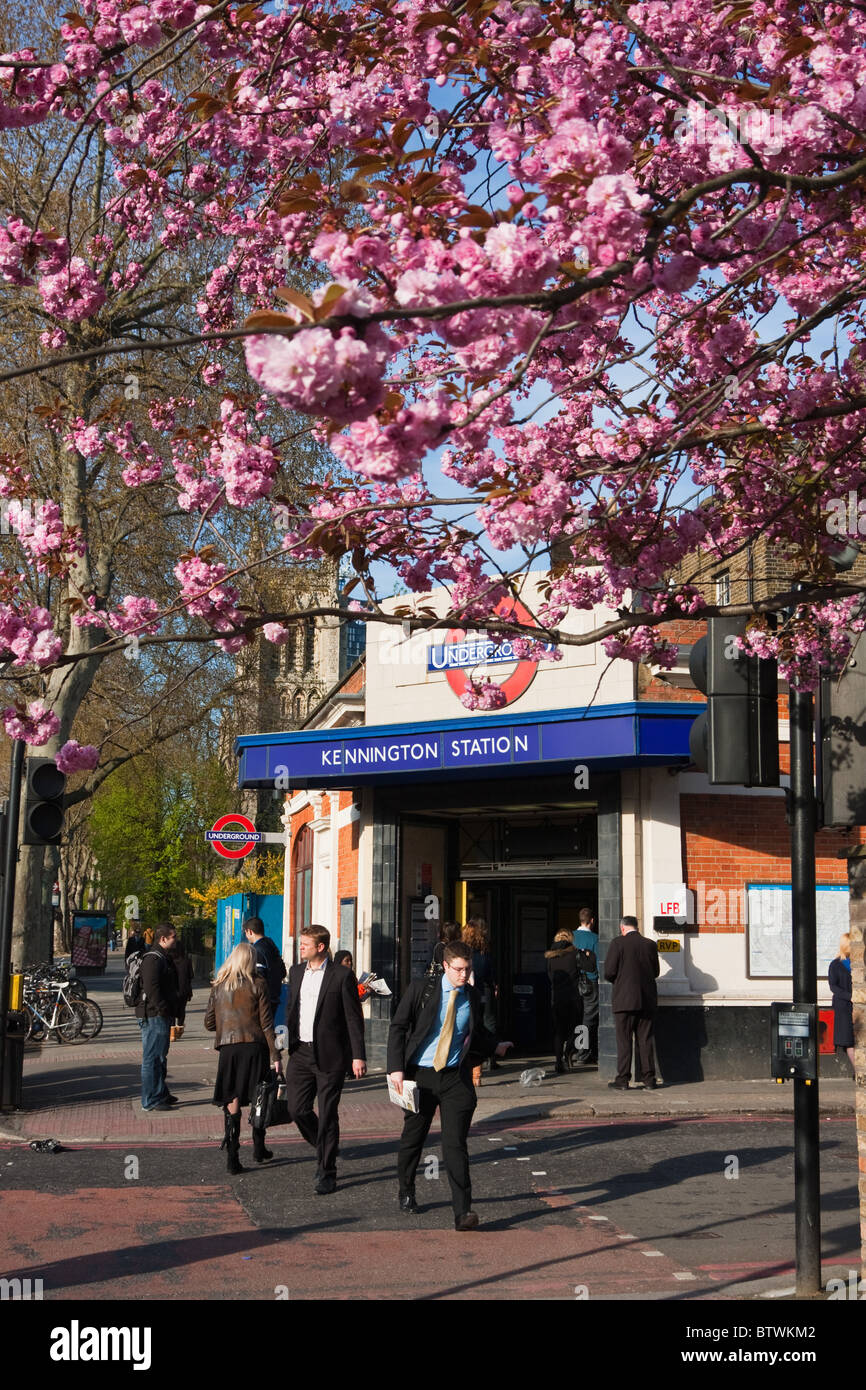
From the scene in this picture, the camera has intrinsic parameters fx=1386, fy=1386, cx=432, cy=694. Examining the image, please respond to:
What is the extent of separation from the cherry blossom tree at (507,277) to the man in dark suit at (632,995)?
21.0ft

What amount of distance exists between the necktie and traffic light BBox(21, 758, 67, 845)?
466 centimetres

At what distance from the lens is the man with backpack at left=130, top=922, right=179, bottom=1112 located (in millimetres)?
13398

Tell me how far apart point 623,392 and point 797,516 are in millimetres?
1357

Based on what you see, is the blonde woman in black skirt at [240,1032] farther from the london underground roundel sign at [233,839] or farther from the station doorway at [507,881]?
the london underground roundel sign at [233,839]

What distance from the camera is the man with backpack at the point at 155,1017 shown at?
13.4m

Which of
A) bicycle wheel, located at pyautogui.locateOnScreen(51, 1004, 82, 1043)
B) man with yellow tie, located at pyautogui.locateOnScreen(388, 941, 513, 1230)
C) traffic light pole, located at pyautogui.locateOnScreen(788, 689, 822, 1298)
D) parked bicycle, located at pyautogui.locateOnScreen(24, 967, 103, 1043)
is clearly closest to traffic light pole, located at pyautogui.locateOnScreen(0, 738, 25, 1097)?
man with yellow tie, located at pyautogui.locateOnScreen(388, 941, 513, 1230)

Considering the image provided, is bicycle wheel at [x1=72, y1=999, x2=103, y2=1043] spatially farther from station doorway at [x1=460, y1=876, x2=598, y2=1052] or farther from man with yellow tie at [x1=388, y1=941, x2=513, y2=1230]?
man with yellow tie at [x1=388, y1=941, x2=513, y2=1230]

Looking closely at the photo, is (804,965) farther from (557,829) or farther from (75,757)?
(557,829)

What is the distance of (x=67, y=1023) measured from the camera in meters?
21.0

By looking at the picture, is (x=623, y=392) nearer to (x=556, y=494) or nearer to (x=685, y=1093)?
(x=556, y=494)

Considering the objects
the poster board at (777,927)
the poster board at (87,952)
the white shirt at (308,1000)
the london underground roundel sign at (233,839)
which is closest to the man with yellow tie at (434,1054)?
the white shirt at (308,1000)

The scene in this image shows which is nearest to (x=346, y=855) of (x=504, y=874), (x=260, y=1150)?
(x=504, y=874)

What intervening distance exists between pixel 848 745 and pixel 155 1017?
8723 millimetres
